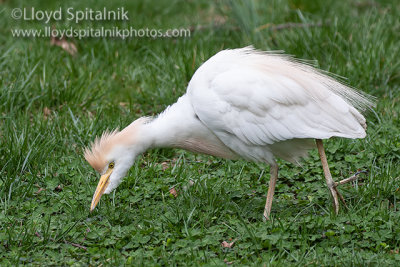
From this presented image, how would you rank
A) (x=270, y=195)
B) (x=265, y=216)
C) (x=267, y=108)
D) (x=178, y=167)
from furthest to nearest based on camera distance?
(x=178, y=167) → (x=270, y=195) → (x=265, y=216) → (x=267, y=108)

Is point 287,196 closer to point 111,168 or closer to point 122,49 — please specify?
point 111,168

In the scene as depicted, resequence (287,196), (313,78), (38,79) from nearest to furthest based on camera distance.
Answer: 1. (313,78)
2. (287,196)
3. (38,79)

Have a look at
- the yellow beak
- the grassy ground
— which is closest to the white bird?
the yellow beak

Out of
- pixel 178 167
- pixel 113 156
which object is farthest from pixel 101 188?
pixel 178 167

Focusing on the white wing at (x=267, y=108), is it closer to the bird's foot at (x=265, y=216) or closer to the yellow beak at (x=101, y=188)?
the bird's foot at (x=265, y=216)

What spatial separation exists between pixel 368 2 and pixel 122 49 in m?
3.64

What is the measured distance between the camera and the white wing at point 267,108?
441 cm

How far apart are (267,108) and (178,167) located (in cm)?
136

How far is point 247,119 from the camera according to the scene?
4.47 m

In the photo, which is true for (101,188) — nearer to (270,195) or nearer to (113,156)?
(113,156)

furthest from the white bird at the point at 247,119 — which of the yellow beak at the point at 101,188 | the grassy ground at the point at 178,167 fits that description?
the grassy ground at the point at 178,167

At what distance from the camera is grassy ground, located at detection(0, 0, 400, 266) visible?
4219 mm

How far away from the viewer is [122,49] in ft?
24.3

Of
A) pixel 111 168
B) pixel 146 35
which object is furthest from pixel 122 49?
pixel 111 168
